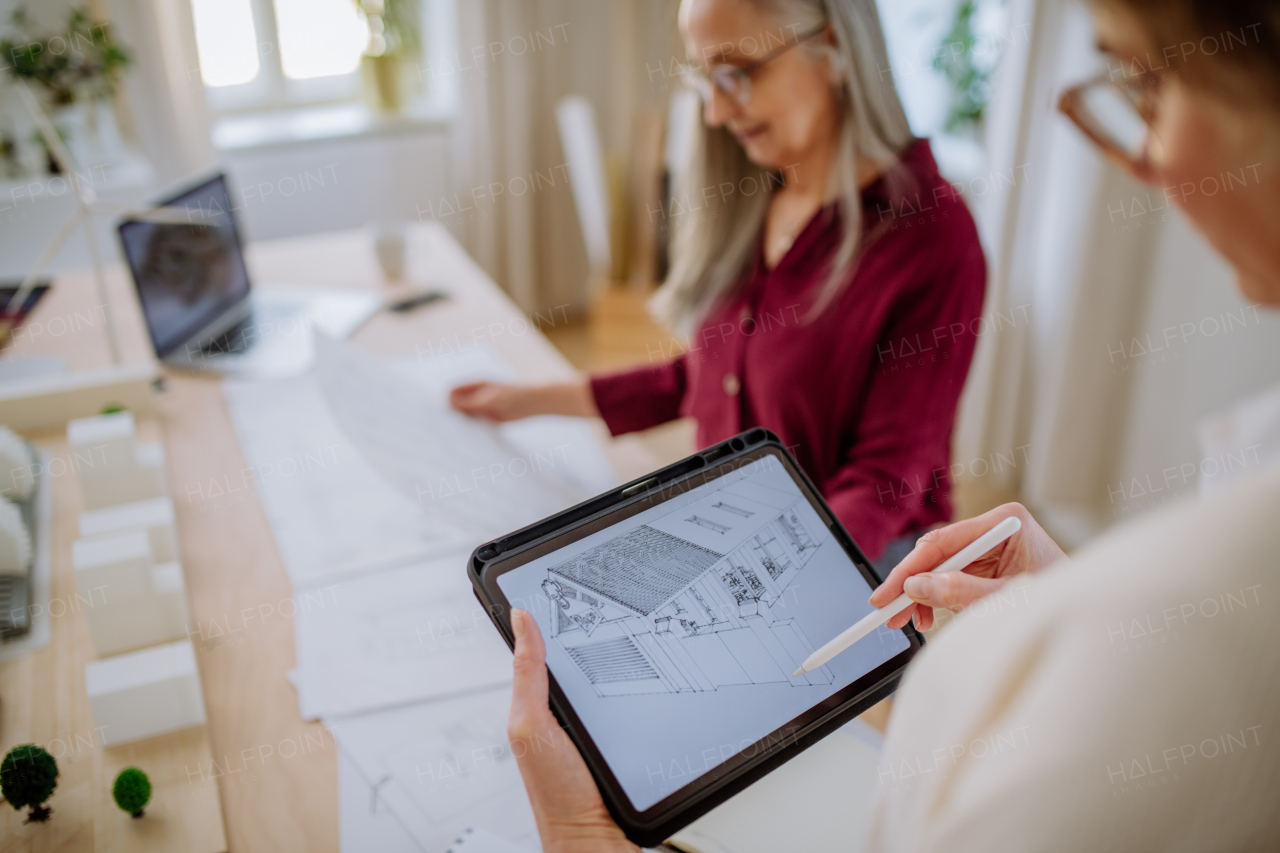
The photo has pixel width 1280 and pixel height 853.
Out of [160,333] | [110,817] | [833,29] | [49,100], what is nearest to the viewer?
[110,817]

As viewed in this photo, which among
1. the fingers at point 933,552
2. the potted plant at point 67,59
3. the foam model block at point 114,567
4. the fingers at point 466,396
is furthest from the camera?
the potted plant at point 67,59

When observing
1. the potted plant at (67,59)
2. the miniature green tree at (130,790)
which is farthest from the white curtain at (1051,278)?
the potted plant at (67,59)

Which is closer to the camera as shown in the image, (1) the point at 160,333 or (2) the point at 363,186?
(1) the point at 160,333

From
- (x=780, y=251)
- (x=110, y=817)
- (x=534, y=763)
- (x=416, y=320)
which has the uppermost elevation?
(x=780, y=251)

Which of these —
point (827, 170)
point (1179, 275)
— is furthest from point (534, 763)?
point (1179, 275)

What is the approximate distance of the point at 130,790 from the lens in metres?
0.70

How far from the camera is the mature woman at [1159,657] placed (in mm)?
334

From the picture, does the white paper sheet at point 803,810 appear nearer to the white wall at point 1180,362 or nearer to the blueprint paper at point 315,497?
the blueprint paper at point 315,497

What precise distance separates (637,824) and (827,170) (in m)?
0.89

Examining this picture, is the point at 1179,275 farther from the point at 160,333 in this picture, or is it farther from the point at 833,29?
the point at 160,333

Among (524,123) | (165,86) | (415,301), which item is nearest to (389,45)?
(524,123)

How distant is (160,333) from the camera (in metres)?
1.51

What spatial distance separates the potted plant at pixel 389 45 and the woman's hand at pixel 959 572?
267 centimetres

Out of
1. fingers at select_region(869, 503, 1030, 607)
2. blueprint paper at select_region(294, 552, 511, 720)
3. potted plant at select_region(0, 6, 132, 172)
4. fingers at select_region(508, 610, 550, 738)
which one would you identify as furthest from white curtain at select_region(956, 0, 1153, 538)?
potted plant at select_region(0, 6, 132, 172)
